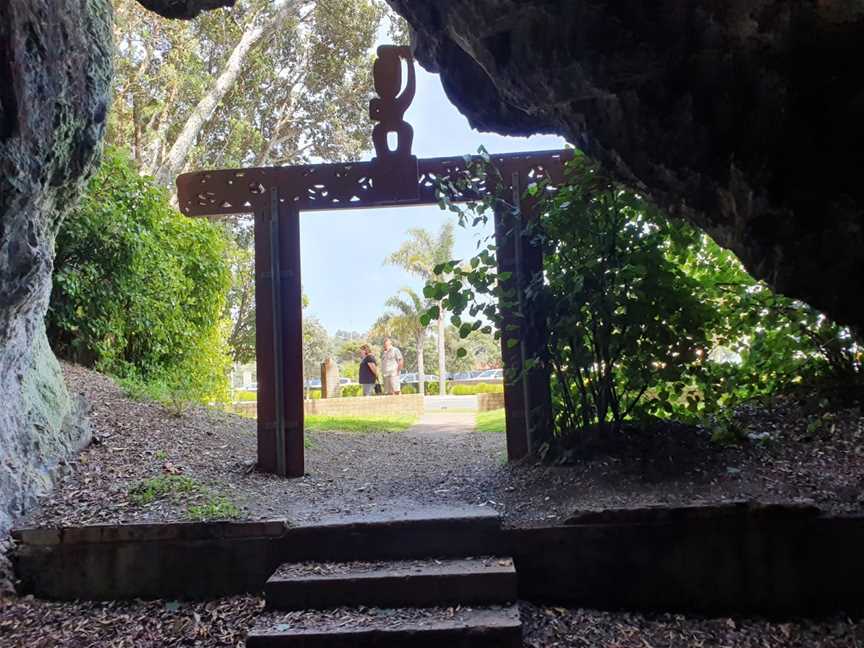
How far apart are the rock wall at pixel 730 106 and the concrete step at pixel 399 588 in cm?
182

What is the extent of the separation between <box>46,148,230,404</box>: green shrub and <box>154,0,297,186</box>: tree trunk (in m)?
5.62

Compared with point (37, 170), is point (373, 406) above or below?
below

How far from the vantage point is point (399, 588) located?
2549 millimetres

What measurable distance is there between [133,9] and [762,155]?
541 inches

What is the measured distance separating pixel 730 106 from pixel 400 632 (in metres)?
2.53

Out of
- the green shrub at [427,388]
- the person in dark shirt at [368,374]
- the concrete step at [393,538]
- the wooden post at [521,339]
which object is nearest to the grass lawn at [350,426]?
the wooden post at [521,339]

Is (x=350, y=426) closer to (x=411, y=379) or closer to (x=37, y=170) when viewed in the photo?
(x=37, y=170)

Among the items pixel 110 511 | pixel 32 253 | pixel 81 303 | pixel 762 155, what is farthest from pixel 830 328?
pixel 81 303

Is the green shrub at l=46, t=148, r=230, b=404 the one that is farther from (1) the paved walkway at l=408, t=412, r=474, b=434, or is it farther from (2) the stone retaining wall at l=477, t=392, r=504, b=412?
(2) the stone retaining wall at l=477, t=392, r=504, b=412

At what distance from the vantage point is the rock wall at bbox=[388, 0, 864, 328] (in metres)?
1.89

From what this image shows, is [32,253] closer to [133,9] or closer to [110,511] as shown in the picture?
[110,511]

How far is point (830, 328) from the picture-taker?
350 centimetres

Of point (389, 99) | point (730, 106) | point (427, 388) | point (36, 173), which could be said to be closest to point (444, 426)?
point (389, 99)

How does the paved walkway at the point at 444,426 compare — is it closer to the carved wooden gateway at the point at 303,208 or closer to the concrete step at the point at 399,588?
the carved wooden gateway at the point at 303,208
